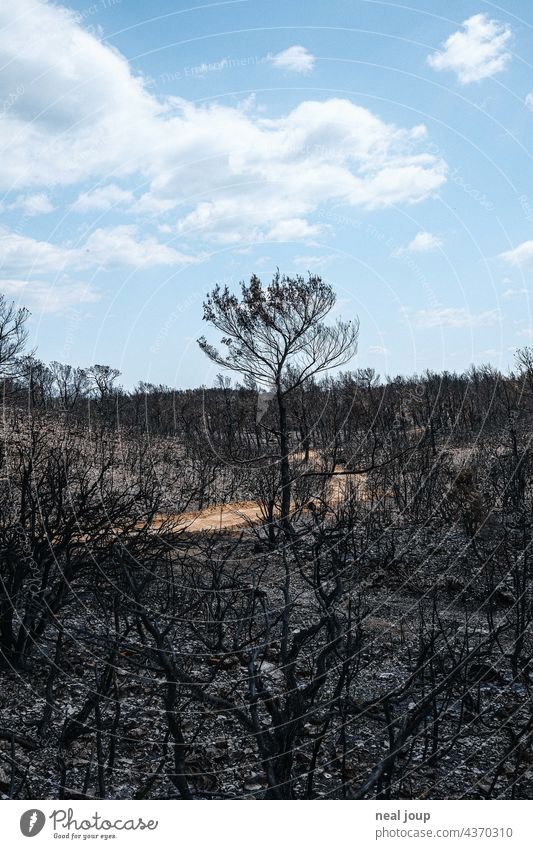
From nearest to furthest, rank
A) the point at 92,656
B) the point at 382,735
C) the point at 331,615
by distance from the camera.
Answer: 1. the point at 331,615
2. the point at 382,735
3. the point at 92,656

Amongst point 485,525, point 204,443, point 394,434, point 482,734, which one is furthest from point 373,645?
point 204,443

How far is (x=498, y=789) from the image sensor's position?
4.44 metres

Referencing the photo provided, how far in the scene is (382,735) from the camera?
17.1 feet

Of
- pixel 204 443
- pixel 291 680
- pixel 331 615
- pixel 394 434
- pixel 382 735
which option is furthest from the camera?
pixel 204 443

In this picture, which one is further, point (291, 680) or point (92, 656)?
point (92, 656)
